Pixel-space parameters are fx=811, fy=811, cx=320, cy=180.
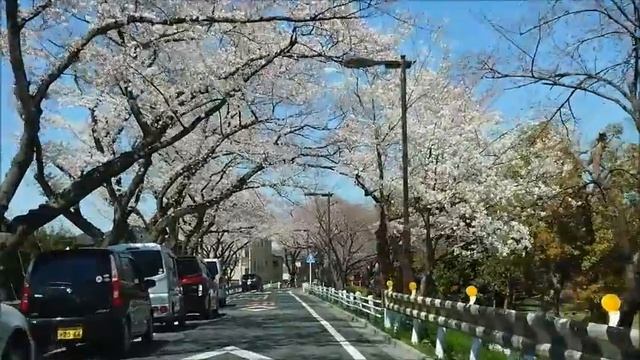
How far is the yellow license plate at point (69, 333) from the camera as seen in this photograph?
12945 millimetres

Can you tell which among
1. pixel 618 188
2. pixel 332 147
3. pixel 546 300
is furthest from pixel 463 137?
pixel 546 300

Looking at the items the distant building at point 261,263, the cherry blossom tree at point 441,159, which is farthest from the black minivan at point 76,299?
the distant building at point 261,263

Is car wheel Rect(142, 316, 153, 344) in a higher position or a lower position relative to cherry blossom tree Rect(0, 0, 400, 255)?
lower

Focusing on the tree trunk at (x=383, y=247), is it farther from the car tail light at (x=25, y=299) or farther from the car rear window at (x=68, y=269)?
the car tail light at (x=25, y=299)

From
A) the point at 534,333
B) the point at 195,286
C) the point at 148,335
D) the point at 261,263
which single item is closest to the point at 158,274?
the point at 148,335

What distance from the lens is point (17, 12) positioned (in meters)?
14.1

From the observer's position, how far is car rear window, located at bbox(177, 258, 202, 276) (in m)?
25.8

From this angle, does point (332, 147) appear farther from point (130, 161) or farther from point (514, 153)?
point (130, 161)

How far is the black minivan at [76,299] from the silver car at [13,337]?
392cm

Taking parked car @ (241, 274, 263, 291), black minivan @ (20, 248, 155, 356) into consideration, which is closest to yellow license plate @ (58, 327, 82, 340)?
black minivan @ (20, 248, 155, 356)

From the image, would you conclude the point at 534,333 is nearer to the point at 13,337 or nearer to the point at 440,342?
the point at 440,342

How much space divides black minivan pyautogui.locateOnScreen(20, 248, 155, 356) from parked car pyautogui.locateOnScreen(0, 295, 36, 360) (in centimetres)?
392

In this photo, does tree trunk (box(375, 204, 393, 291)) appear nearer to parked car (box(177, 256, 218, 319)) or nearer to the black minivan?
parked car (box(177, 256, 218, 319))

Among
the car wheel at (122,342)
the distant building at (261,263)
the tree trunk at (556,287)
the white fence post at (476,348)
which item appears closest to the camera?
the white fence post at (476,348)
